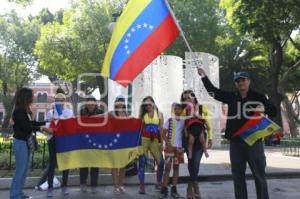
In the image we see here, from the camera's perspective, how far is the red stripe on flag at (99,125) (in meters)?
9.02

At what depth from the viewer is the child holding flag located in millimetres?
8930

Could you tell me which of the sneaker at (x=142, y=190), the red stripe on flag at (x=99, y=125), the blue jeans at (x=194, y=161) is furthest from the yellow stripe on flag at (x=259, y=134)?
the sneaker at (x=142, y=190)

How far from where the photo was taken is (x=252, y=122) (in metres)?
6.54

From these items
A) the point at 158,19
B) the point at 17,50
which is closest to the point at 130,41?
the point at 158,19

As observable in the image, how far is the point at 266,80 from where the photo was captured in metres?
41.6

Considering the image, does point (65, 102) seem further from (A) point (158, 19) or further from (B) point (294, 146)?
(B) point (294, 146)

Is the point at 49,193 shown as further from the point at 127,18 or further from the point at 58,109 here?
the point at 127,18

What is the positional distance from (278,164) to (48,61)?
96.2 ft

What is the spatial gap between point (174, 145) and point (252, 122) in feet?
8.67

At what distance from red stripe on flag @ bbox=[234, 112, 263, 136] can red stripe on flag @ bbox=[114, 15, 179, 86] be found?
7.10ft

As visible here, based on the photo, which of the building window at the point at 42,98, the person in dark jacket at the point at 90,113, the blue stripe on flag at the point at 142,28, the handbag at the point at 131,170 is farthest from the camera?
the building window at the point at 42,98

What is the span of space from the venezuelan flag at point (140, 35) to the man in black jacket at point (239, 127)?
186 centimetres

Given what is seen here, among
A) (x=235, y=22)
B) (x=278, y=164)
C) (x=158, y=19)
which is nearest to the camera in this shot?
(x=158, y=19)

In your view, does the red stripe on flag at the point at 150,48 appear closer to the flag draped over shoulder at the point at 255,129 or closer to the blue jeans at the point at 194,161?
the blue jeans at the point at 194,161
